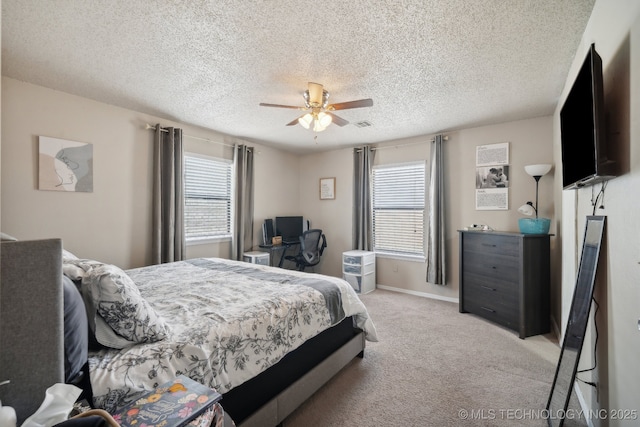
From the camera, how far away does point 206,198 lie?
14.0ft

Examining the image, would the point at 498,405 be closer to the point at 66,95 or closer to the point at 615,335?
the point at 615,335

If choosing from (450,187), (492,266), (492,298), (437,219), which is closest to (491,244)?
(492,266)

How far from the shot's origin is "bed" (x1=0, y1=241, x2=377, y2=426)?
1243mm

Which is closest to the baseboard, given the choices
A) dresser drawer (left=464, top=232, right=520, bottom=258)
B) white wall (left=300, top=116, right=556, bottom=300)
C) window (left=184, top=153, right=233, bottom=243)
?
white wall (left=300, top=116, right=556, bottom=300)

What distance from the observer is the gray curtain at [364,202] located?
4871 mm

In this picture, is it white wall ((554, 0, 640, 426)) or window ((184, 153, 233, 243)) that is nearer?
white wall ((554, 0, 640, 426))

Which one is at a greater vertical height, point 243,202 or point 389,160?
point 389,160

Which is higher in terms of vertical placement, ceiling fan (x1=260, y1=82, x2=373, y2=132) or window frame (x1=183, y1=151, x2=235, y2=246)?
ceiling fan (x1=260, y1=82, x2=373, y2=132)

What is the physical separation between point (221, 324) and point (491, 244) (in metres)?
3.15

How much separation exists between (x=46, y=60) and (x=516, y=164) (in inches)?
198

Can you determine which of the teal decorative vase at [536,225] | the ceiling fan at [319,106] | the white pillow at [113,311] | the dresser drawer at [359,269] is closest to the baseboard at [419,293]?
the dresser drawer at [359,269]

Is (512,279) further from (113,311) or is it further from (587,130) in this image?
(113,311)

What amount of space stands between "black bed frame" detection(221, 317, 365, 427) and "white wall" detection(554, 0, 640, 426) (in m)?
1.52

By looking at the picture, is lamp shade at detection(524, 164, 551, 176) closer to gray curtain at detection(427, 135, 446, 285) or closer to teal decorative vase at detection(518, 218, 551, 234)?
teal decorative vase at detection(518, 218, 551, 234)
